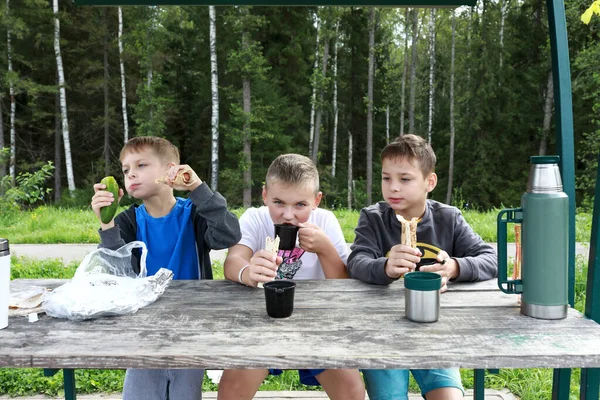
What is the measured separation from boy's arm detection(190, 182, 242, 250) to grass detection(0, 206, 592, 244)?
480 cm

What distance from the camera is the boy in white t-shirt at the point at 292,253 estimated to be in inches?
74.2

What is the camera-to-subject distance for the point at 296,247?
7.30 ft

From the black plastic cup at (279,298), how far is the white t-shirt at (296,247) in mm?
650

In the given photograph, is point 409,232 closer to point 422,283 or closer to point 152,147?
point 422,283

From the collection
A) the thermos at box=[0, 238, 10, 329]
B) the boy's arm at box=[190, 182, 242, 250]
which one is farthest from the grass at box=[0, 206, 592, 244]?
the thermos at box=[0, 238, 10, 329]

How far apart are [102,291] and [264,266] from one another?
18.7 inches

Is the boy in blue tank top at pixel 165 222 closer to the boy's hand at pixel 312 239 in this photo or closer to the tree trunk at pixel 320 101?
the boy's hand at pixel 312 239

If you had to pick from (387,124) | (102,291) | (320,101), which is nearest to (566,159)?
(102,291)

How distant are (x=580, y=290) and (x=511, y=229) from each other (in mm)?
2860

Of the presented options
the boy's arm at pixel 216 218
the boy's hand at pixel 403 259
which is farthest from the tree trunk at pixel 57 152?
the boy's hand at pixel 403 259

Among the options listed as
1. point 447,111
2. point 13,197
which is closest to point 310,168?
point 13,197

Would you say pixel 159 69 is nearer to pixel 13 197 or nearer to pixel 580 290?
pixel 13 197

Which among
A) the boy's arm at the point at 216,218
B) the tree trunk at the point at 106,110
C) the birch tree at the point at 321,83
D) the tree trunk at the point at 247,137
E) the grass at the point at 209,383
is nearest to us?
the boy's arm at the point at 216,218

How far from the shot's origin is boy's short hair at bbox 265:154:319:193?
2076mm
